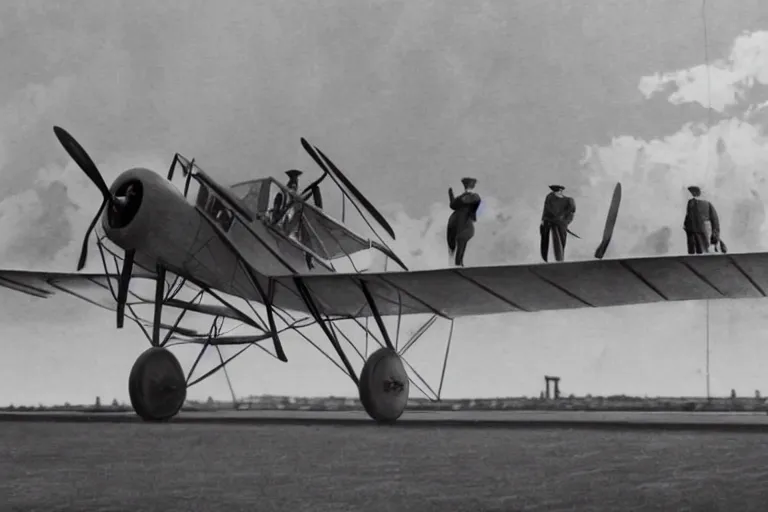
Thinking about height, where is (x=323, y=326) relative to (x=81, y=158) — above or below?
below

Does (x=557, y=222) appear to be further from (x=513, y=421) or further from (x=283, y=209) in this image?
(x=283, y=209)

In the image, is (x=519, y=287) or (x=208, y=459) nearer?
(x=208, y=459)

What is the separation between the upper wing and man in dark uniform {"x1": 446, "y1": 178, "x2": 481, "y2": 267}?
0.87 meters

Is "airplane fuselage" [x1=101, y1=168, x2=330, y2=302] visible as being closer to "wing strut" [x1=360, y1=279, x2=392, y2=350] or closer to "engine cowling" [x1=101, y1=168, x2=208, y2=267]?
"engine cowling" [x1=101, y1=168, x2=208, y2=267]

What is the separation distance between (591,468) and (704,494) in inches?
50.8

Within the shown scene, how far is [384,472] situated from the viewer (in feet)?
18.3

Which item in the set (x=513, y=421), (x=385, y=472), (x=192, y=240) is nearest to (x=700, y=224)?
(x=513, y=421)

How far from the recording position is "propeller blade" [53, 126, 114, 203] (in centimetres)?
1142

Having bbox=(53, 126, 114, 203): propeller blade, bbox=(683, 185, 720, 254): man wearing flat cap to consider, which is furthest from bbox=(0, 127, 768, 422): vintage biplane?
bbox=(683, 185, 720, 254): man wearing flat cap

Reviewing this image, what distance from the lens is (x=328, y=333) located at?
41.9 feet

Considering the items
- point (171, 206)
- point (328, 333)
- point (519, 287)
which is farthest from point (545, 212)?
point (171, 206)

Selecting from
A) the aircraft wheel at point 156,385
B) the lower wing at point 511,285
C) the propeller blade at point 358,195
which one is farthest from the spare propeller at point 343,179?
the aircraft wheel at point 156,385

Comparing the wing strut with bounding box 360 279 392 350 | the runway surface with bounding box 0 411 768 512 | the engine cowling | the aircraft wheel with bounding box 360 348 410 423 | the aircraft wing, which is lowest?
the runway surface with bounding box 0 411 768 512

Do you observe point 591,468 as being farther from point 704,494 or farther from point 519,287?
point 519,287
